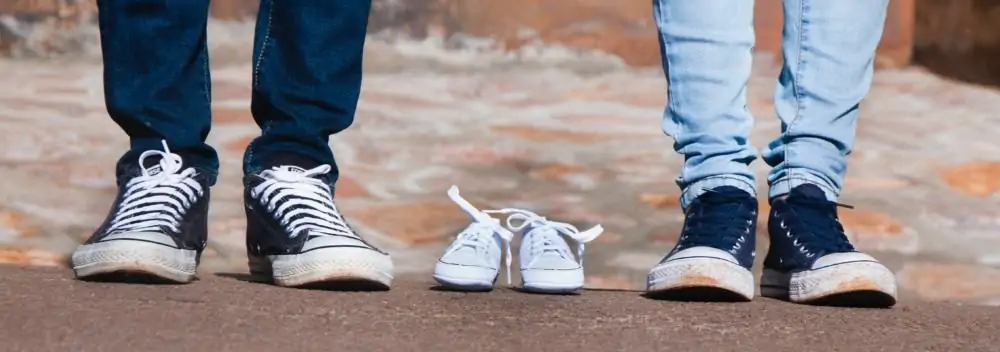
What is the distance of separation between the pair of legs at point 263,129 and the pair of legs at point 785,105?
286 millimetres

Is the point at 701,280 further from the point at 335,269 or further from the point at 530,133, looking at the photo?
the point at 530,133

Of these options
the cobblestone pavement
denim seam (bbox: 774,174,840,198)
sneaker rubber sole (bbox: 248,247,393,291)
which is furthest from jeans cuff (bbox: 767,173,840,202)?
the cobblestone pavement

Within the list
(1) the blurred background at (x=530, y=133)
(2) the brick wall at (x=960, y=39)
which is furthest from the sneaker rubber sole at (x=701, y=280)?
Answer: (2) the brick wall at (x=960, y=39)

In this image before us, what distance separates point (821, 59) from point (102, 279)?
0.64 m

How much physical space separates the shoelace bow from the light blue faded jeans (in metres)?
0.02

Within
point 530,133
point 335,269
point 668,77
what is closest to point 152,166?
point 335,269

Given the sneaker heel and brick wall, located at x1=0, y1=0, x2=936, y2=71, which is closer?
the sneaker heel

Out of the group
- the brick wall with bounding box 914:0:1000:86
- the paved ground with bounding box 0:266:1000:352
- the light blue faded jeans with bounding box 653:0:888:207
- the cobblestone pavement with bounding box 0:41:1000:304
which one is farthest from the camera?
the brick wall with bounding box 914:0:1000:86

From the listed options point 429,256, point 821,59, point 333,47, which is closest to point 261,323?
point 333,47

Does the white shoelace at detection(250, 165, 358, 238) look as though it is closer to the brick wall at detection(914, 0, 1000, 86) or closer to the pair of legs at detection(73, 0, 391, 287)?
the pair of legs at detection(73, 0, 391, 287)

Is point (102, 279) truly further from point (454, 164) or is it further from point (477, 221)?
point (454, 164)

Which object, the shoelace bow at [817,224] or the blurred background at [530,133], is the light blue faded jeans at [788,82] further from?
the blurred background at [530,133]

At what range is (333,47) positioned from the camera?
105 centimetres

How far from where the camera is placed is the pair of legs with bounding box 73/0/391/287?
976mm
